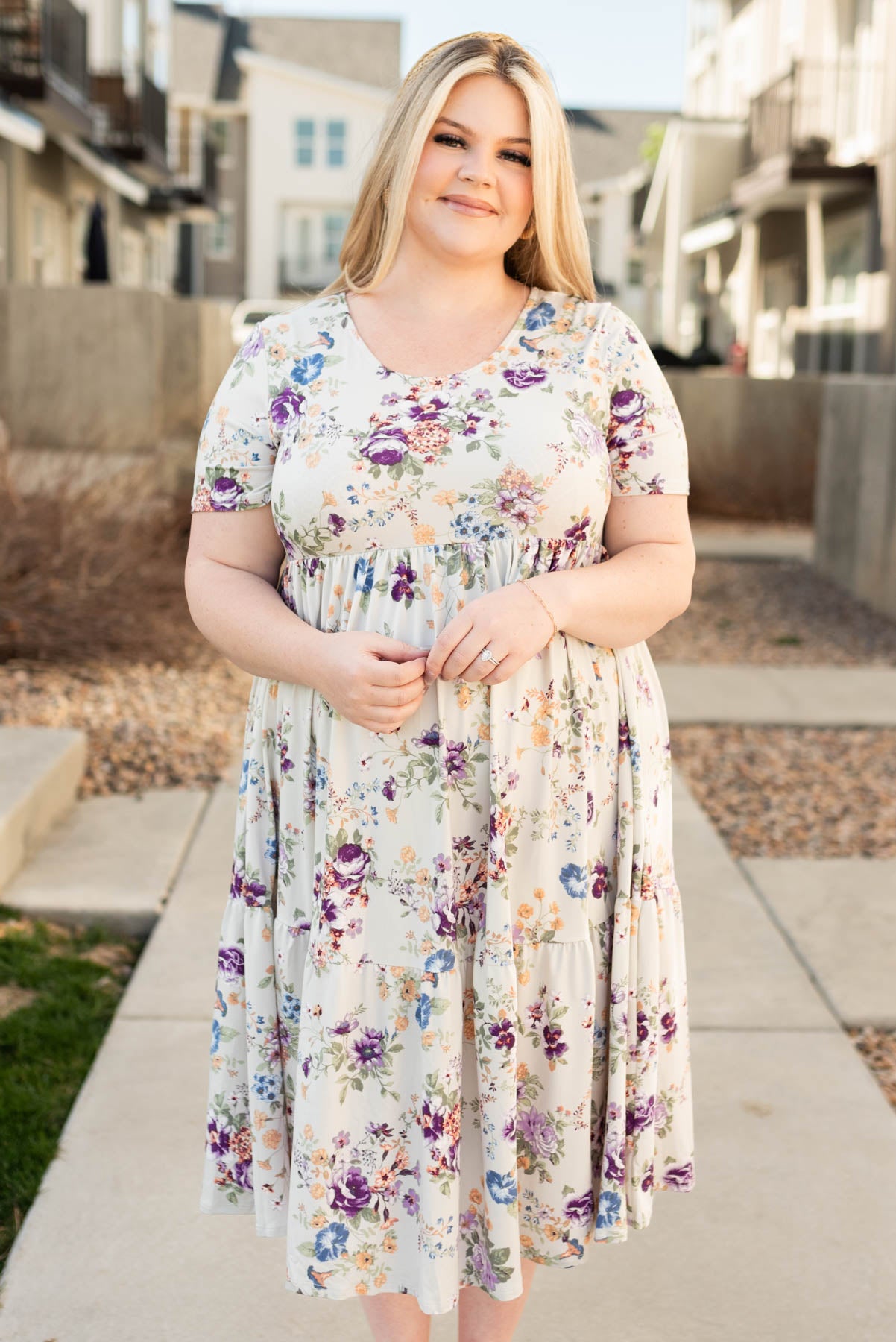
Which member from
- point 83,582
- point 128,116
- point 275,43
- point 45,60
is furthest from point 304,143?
point 83,582

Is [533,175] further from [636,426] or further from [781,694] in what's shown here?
[781,694]

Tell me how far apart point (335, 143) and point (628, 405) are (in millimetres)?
38363

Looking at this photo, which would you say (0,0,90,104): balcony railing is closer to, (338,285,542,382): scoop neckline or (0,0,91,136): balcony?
(0,0,91,136): balcony

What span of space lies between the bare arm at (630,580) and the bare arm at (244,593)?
313mm

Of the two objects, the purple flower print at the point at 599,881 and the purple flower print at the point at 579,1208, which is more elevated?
the purple flower print at the point at 599,881

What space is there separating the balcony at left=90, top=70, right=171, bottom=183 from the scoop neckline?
18462 millimetres

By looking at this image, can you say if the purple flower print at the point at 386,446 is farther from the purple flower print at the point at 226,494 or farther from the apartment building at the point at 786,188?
the apartment building at the point at 786,188

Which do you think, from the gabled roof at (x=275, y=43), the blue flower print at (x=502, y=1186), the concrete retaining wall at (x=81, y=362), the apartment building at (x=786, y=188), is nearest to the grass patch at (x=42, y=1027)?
the blue flower print at (x=502, y=1186)

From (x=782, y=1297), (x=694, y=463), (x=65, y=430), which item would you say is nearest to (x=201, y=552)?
(x=782, y=1297)

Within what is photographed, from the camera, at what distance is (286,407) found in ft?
5.86

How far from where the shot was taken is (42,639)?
5590mm

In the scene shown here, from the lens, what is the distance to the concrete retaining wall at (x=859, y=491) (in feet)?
25.6

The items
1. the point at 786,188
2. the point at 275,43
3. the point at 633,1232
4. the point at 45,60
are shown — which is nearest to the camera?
the point at 633,1232

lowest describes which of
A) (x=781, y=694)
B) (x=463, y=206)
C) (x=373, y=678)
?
(x=781, y=694)
